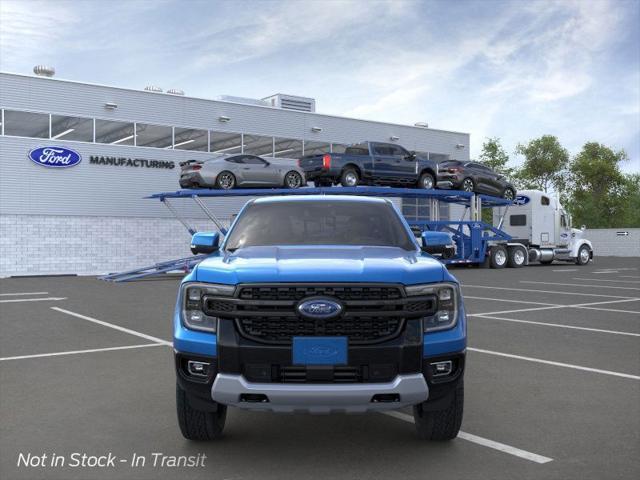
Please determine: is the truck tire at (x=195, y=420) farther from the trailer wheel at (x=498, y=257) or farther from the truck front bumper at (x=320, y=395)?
the trailer wheel at (x=498, y=257)

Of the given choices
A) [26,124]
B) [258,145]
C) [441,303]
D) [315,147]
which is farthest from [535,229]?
[441,303]

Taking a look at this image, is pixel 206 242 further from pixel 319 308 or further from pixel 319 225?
pixel 319 308

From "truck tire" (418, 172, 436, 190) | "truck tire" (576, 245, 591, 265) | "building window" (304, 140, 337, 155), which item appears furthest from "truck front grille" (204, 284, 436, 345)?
"truck tire" (576, 245, 591, 265)

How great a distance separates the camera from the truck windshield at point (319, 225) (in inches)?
209

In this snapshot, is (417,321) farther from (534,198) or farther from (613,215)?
(613,215)

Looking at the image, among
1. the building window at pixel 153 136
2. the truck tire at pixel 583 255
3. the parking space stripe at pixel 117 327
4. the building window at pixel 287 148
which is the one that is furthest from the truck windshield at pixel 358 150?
the truck tire at pixel 583 255

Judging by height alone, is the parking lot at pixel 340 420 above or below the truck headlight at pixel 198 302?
below

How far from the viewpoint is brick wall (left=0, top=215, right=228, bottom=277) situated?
2655 centimetres

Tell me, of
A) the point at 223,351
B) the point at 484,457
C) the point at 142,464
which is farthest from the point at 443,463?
the point at 142,464

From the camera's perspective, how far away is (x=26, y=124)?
2664 cm

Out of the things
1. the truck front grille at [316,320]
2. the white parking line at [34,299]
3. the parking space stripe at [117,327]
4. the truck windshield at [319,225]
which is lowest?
→ the white parking line at [34,299]

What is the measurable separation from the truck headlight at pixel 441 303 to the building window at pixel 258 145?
1136 inches

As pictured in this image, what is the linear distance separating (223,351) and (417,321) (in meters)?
1.17

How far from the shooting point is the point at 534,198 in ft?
103
